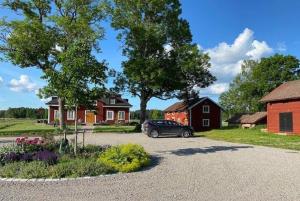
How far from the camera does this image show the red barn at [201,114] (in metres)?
46.8

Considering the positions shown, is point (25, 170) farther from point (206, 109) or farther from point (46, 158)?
point (206, 109)

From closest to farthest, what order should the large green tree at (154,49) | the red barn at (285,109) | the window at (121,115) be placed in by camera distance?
the red barn at (285,109) → the large green tree at (154,49) → the window at (121,115)

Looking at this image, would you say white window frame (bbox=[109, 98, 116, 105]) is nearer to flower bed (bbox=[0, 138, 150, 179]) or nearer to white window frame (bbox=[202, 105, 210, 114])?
white window frame (bbox=[202, 105, 210, 114])

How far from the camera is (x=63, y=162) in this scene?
40.9 feet

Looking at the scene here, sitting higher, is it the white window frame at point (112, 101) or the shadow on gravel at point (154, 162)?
the white window frame at point (112, 101)

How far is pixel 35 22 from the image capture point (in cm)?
2344

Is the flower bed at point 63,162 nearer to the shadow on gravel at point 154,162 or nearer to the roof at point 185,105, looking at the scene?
the shadow on gravel at point 154,162

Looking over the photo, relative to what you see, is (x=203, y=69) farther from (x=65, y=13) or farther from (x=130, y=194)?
(x=130, y=194)

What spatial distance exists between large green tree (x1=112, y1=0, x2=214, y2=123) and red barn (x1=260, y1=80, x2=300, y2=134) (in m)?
10.5

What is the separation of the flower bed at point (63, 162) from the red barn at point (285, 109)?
22918 millimetres

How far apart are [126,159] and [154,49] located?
3099 centimetres

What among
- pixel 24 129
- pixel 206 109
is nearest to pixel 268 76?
pixel 206 109

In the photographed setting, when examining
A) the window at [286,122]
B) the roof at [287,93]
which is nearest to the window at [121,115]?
the roof at [287,93]

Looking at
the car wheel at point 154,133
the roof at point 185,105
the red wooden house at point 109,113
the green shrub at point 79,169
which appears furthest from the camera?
the red wooden house at point 109,113
